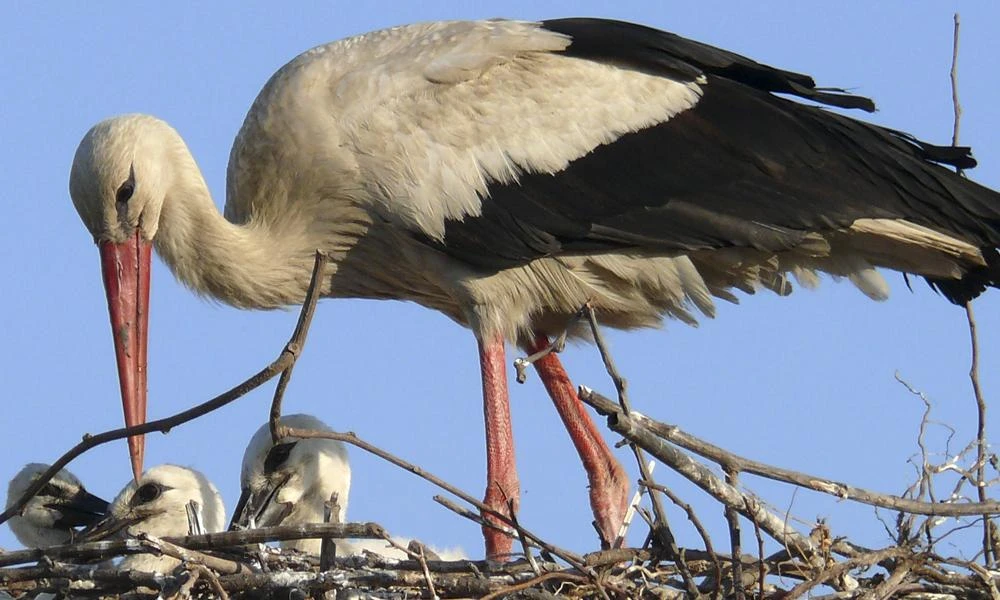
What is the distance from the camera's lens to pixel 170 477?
23.7 ft

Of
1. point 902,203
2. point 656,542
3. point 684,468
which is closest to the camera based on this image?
point 684,468

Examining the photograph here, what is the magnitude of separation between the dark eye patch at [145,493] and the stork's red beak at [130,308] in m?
0.25

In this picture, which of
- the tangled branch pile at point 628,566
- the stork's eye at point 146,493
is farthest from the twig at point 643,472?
the stork's eye at point 146,493

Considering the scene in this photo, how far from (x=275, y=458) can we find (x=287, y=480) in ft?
0.31

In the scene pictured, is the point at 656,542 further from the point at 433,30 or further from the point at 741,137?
the point at 433,30

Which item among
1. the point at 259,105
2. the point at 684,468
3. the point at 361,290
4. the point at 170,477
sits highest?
the point at 259,105

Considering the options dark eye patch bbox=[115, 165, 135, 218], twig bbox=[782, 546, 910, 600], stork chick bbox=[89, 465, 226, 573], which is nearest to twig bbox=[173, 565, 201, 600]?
stork chick bbox=[89, 465, 226, 573]

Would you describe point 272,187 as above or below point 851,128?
below

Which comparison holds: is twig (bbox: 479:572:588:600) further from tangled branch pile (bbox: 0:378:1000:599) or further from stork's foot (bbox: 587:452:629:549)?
stork's foot (bbox: 587:452:629:549)

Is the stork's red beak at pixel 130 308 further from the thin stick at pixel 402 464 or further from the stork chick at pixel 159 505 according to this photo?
the thin stick at pixel 402 464

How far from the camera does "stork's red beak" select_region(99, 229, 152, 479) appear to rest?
714cm

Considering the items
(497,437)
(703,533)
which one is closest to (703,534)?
(703,533)

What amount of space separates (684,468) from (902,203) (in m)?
2.26

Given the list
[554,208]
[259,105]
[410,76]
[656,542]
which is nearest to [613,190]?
[554,208]
